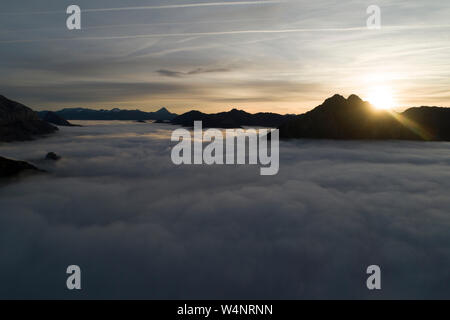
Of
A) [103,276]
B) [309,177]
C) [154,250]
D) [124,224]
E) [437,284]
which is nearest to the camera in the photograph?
[437,284]

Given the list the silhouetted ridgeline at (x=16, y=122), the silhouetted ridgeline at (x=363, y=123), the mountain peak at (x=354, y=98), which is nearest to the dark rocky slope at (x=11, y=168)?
the silhouetted ridgeline at (x=16, y=122)

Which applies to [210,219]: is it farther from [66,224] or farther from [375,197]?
[375,197]

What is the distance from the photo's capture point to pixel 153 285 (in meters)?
26.7

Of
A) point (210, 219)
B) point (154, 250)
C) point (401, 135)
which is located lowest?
point (154, 250)

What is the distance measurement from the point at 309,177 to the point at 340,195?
2287cm

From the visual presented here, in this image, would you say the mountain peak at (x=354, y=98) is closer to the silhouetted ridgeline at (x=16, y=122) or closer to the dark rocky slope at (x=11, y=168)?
the dark rocky slope at (x=11, y=168)

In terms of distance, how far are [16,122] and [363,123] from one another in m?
212

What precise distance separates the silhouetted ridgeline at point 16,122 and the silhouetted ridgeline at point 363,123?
173m

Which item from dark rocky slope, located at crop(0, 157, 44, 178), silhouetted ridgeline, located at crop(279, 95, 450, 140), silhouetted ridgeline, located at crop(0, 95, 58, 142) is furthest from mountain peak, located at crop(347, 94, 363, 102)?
silhouetted ridgeline, located at crop(0, 95, 58, 142)

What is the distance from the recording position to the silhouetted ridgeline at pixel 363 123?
463 ft

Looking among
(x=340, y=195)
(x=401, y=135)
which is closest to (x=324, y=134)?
(x=401, y=135)

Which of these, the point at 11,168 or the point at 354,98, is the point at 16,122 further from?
the point at 354,98

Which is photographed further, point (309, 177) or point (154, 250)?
point (309, 177)

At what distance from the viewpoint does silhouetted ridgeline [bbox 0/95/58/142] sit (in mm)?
137375
